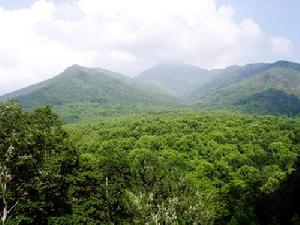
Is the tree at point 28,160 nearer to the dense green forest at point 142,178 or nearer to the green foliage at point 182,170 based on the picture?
the dense green forest at point 142,178

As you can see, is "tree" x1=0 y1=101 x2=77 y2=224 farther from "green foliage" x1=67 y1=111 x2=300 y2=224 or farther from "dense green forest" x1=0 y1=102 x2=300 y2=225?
"green foliage" x1=67 y1=111 x2=300 y2=224

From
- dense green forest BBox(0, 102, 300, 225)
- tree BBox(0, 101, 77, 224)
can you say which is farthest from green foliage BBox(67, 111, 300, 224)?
tree BBox(0, 101, 77, 224)

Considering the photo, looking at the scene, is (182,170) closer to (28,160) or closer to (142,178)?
(142,178)

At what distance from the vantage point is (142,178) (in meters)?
67.7

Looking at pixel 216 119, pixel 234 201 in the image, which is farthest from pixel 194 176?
pixel 216 119

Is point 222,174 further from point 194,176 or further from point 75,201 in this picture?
point 75,201

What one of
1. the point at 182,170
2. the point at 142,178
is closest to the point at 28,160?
the point at 142,178

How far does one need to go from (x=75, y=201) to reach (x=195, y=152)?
6511cm

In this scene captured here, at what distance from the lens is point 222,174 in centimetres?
9975

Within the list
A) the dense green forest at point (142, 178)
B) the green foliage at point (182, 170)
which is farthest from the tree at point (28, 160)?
the green foliage at point (182, 170)

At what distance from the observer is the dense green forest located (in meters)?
41.1

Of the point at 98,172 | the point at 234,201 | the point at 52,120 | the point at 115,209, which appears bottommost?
the point at 234,201

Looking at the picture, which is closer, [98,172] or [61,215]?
[61,215]

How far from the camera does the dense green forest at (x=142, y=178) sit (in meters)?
41.1
